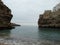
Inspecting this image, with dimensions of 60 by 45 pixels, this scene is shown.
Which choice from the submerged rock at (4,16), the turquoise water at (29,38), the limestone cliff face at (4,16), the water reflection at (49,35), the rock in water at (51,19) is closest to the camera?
the turquoise water at (29,38)

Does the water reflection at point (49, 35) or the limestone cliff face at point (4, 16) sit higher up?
the limestone cliff face at point (4, 16)

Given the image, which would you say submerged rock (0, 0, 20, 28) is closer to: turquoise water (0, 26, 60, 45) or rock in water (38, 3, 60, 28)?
turquoise water (0, 26, 60, 45)

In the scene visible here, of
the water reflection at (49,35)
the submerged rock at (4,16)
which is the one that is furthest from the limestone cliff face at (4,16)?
the water reflection at (49,35)

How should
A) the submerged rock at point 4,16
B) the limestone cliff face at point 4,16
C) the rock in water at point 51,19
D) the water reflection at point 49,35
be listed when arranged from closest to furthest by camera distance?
the water reflection at point 49,35 < the submerged rock at point 4,16 < the limestone cliff face at point 4,16 < the rock in water at point 51,19

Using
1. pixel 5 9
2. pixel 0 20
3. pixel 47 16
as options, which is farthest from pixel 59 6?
pixel 0 20

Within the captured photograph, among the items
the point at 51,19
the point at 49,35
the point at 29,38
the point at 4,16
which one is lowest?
the point at 49,35

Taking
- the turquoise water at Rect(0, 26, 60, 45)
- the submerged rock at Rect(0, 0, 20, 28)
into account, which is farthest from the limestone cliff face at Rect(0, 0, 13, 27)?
the turquoise water at Rect(0, 26, 60, 45)

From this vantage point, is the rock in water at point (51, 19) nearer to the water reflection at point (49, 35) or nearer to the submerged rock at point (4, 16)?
the submerged rock at point (4, 16)

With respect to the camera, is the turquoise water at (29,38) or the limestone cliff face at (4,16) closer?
the turquoise water at (29,38)

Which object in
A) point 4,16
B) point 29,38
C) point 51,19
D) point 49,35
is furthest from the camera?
point 51,19

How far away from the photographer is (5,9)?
94.1m

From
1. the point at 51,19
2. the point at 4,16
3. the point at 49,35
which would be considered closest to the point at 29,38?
the point at 49,35

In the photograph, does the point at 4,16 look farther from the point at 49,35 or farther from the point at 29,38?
the point at 29,38

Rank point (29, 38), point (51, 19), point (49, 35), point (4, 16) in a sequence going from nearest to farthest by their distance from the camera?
point (29, 38), point (49, 35), point (4, 16), point (51, 19)
